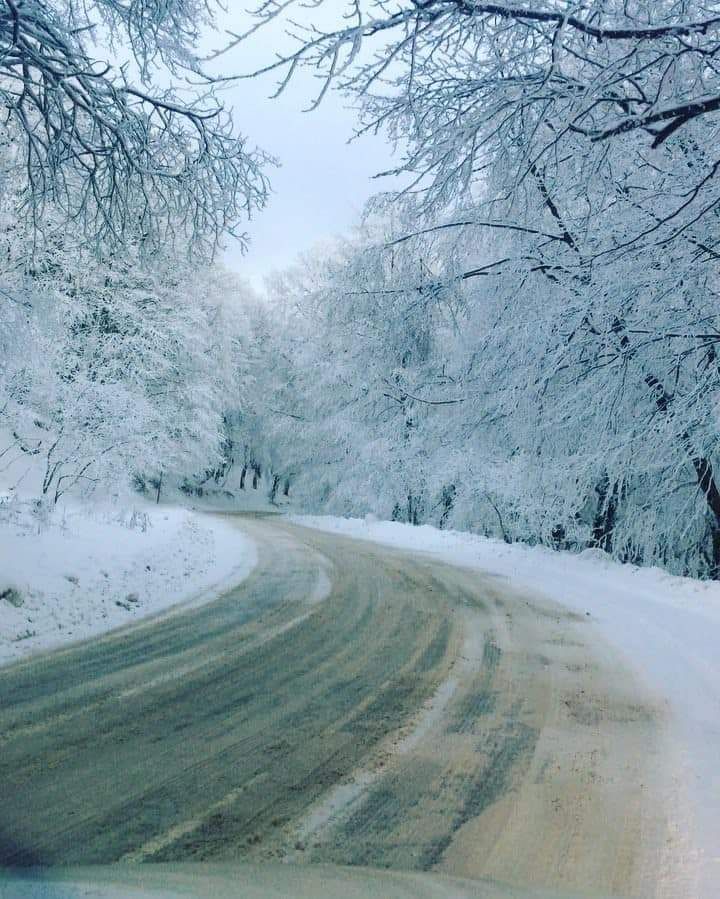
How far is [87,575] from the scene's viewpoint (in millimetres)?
9469

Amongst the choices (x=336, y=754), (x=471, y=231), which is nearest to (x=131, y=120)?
(x=471, y=231)

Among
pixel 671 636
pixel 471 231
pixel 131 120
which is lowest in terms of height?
pixel 671 636

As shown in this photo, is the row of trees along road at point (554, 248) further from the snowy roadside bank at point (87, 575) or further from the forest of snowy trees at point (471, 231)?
the snowy roadside bank at point (87, 575)

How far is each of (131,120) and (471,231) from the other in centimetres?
475

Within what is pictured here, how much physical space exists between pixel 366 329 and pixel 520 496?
25.3 feet

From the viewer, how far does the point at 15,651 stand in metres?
6.36

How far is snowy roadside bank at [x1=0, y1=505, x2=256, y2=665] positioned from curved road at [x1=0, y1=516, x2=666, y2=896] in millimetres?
730

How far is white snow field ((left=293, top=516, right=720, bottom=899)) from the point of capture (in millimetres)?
3494

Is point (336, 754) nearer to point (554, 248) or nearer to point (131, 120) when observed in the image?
point (131, 120)

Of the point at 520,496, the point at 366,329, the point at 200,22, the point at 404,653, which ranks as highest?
the point at 200,22

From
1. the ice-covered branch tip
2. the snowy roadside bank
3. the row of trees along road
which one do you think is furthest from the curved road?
the ice-covered branch tip

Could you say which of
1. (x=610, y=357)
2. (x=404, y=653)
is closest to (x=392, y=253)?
(x=610, y=357)

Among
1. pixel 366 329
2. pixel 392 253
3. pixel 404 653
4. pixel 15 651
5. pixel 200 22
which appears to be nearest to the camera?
pixel 15 651

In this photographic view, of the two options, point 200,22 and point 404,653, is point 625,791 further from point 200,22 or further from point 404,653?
point 200,22
